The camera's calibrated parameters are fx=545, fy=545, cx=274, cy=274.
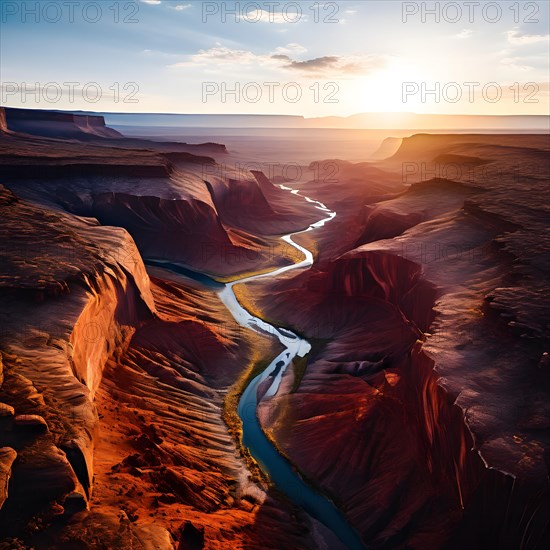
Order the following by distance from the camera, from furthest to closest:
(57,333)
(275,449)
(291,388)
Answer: (291,388) < (275,449) < (57,333)

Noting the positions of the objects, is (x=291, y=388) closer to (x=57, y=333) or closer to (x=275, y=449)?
(x=275, y=449)

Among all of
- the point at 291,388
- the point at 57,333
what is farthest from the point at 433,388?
the point at 57,333

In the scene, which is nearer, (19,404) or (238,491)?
(19,404)

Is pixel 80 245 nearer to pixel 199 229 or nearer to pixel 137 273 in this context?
pixel 137 273

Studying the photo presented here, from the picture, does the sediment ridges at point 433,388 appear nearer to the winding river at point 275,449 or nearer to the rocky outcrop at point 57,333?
the winding river at point 275,449

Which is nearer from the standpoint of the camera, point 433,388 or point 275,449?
point 433,388

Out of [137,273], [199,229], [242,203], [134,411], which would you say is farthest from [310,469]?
[242,203]

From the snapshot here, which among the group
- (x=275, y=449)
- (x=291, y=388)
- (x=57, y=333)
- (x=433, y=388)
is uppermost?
(x=57, y=333)
